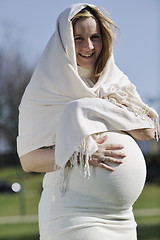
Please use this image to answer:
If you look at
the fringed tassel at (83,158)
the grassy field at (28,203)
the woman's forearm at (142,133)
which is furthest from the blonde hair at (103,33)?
the grassy field at (28,203)

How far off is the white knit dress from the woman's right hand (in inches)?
1.0

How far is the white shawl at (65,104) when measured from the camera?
2551 mm

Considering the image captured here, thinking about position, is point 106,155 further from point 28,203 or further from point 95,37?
point 28,203

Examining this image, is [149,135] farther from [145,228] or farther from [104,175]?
[145,228]

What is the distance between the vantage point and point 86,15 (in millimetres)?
2709

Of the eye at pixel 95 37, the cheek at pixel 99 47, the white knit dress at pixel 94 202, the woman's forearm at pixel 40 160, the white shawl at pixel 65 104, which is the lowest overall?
the white knit dress at pixel 94 202

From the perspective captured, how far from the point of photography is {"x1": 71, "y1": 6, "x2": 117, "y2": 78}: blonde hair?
275 cm

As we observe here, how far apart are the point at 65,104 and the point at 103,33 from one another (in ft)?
1.35

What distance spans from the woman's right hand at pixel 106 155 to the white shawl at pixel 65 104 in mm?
60

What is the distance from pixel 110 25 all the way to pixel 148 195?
14904 mm

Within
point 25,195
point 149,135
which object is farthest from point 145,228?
point 149,135

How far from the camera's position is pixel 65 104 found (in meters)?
2.61

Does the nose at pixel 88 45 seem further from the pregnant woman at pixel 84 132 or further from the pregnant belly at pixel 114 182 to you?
the pregnant belly at pixel 114 182

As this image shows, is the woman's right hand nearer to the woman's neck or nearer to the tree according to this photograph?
the woman's neck
